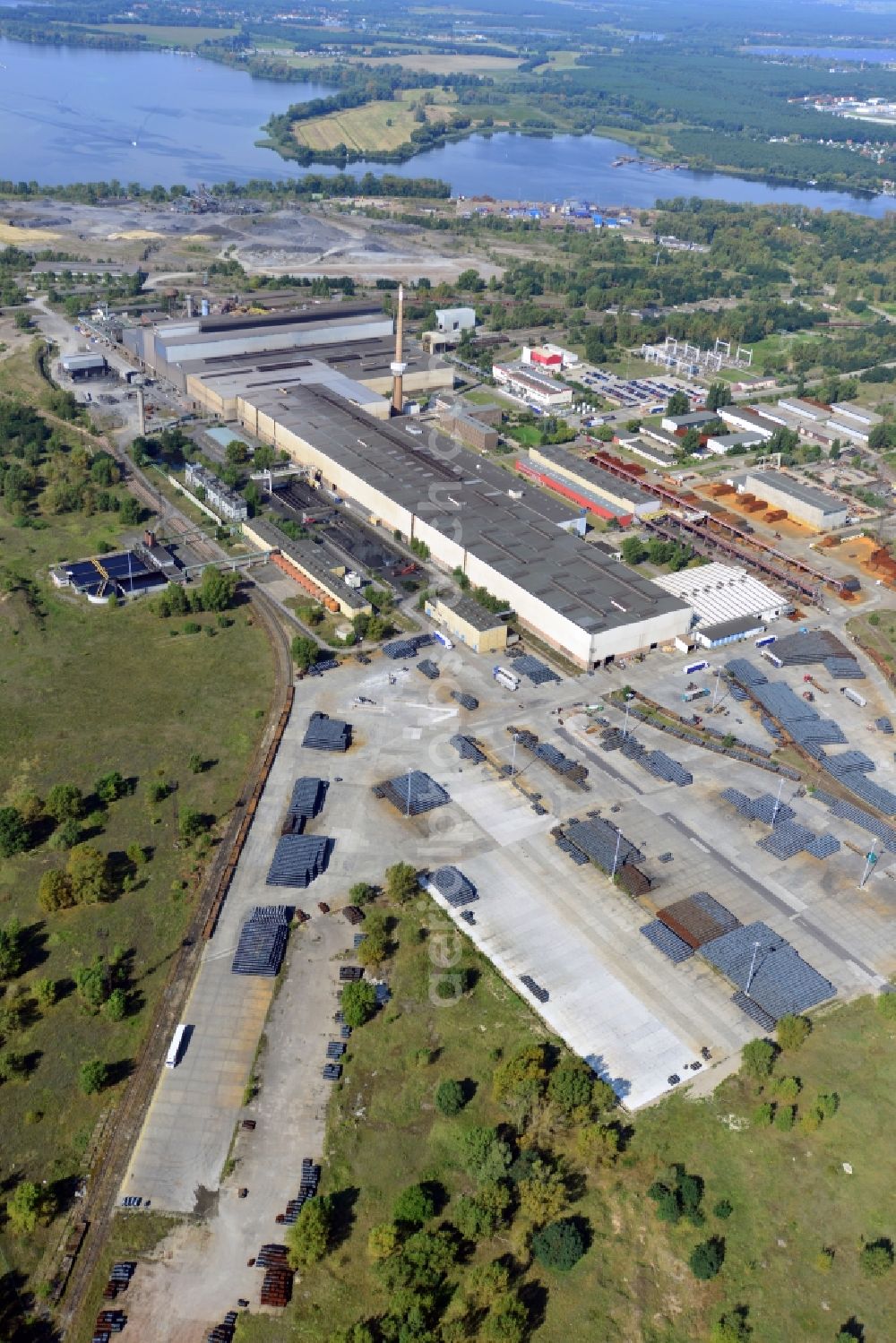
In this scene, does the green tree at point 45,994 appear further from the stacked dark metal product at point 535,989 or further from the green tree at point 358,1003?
Result: the stacked dark metal product at point 535,989

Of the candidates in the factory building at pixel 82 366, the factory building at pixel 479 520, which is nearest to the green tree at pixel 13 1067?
the factory building at pixel 479 520

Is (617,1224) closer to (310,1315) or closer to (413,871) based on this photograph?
(310,1315)

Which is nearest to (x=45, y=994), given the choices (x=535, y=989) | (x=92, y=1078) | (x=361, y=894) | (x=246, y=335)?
(x=92, y=1078)

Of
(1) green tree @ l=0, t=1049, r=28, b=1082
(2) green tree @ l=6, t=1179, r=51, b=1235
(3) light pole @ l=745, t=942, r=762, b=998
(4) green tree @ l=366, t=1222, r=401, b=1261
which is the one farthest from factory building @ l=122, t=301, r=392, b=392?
(4) green tree @ l=366, t=1222, r=401, b=1261

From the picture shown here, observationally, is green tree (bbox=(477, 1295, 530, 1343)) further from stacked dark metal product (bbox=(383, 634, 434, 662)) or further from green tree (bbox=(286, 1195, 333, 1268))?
stacked dark metal product (bbox=(383, 634, 434, 662))

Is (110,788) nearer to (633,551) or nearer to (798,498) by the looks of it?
(633,551)

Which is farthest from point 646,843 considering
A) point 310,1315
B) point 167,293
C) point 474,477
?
point 167,293
